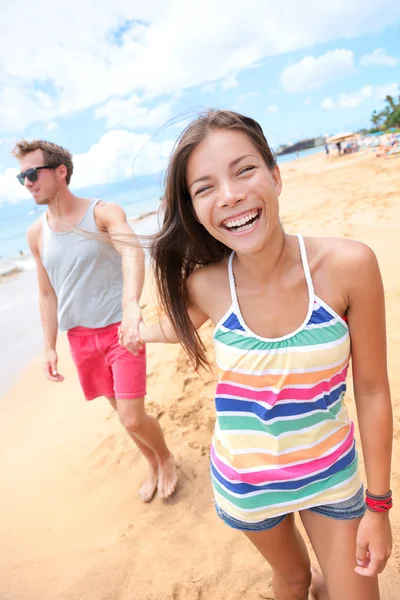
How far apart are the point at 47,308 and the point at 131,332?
1243mm

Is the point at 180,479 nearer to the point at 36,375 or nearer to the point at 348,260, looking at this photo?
the point at 348,260

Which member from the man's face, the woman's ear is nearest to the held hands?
the woman's ear

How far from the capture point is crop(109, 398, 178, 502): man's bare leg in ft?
8.95

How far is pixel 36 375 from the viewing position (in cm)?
576

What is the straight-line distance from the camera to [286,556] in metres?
1.64

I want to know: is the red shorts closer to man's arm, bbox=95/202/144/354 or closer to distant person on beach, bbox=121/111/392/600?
man's arm, bbox=95/202/144/354

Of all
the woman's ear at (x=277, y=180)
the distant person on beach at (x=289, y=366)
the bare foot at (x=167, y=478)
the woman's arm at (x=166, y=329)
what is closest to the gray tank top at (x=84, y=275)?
the woman's arm at (x=166, y=329)

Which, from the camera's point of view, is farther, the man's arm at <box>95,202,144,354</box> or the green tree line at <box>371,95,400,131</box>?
the green tree line at <box>371,95,400,131</box>

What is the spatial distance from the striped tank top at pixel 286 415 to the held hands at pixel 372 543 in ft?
0.30

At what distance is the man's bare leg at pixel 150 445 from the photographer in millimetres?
2729

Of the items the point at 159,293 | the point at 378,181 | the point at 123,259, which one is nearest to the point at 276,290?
the point at 159,293

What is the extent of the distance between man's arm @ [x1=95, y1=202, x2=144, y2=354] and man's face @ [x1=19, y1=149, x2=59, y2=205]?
332mm

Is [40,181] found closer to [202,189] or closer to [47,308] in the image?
[47,308]

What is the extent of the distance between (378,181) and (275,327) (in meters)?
12.8
